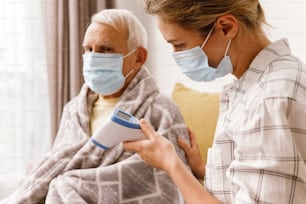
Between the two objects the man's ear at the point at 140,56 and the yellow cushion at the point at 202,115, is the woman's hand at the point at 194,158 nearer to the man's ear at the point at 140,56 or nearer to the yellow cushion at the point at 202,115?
the yellow cushion at the point at 202,115

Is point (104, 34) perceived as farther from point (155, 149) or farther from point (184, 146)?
point (155, 149)

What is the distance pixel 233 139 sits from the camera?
1018 millimetres

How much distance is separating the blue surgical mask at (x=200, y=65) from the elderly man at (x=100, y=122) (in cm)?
42

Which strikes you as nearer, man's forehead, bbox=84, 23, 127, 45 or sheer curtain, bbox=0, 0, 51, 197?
man's forehead, bbox=84, 23, 127, 45

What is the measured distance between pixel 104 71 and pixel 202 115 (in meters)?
0.40

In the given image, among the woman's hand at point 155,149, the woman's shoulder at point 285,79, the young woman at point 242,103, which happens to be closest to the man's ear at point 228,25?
the young woman at point 242,103

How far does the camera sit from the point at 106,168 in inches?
58.1

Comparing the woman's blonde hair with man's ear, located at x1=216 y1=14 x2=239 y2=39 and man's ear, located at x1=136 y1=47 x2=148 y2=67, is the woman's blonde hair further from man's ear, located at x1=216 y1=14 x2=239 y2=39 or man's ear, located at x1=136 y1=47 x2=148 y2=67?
man's ear, located at x1=136 y1=47 x2=148 y2=67

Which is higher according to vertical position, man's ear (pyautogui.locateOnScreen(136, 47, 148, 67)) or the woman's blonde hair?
the woman's blonde hair

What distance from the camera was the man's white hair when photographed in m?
Result: 1.63

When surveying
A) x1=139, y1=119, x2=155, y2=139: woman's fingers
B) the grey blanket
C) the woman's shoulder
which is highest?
the woman's shoulder

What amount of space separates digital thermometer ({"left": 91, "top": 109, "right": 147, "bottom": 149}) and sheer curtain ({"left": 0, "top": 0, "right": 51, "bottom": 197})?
824mm

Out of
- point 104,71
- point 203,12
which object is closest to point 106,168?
point 104,71

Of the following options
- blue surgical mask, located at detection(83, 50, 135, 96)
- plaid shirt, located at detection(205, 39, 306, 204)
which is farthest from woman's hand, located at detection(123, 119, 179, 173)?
blue surgical mask, located at detection(83, 50, 135, 96)
